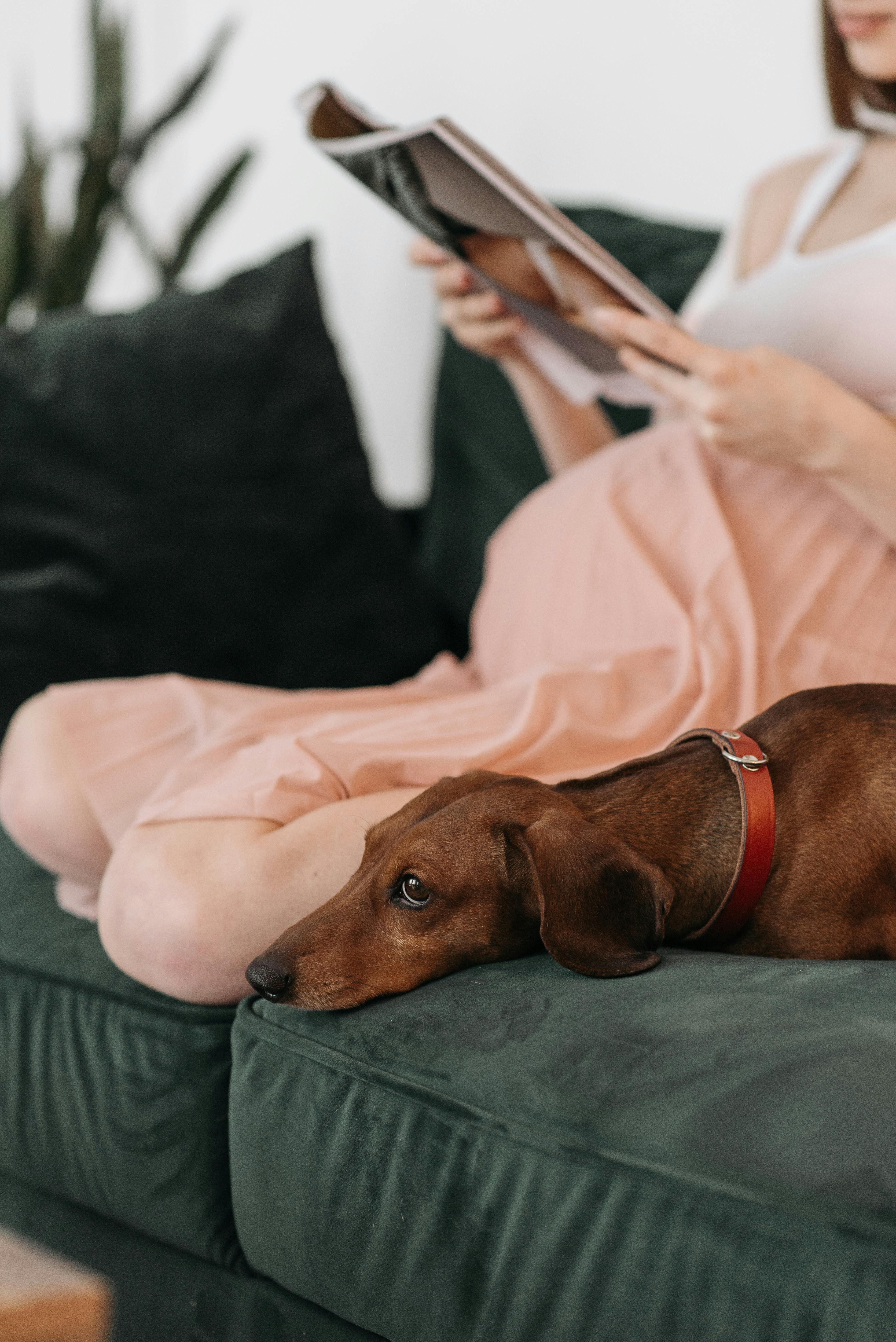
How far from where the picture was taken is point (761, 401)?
4.23 feet

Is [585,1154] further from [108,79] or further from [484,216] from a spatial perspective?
[108,79]

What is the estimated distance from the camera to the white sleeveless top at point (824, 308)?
1.48m

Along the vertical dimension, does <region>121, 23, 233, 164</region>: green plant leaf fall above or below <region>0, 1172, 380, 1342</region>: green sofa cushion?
above

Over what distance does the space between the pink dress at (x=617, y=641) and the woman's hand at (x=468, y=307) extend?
23cm

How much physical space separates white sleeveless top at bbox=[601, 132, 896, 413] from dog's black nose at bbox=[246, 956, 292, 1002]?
37.2 inches

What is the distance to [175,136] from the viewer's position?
12.0ft

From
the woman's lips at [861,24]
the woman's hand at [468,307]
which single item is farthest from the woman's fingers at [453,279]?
the woman's lips at [861,24]

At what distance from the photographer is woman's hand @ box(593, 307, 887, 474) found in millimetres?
1284

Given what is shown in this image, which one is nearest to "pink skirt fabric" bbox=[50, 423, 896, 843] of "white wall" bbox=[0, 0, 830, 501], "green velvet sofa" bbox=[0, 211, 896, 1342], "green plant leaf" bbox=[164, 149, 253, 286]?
"green velvet sofa" bbox=[0, 211, 896, 1342]

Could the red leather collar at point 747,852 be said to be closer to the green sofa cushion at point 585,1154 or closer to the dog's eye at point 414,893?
the green sofa cushion at point 585,1154

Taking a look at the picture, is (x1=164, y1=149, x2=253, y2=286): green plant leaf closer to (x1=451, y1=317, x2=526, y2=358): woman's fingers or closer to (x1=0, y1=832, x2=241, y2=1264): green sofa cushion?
(x1=451, y1=317, x2=526, y2=358): woman's fingers

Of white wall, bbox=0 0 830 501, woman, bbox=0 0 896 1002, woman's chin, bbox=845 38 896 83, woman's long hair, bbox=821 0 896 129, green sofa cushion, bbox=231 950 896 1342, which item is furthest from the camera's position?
white wall, bbox=0 0 830 501

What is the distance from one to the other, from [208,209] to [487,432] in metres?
1.19

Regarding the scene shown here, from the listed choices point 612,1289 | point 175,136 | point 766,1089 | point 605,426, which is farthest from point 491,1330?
point 175,136
